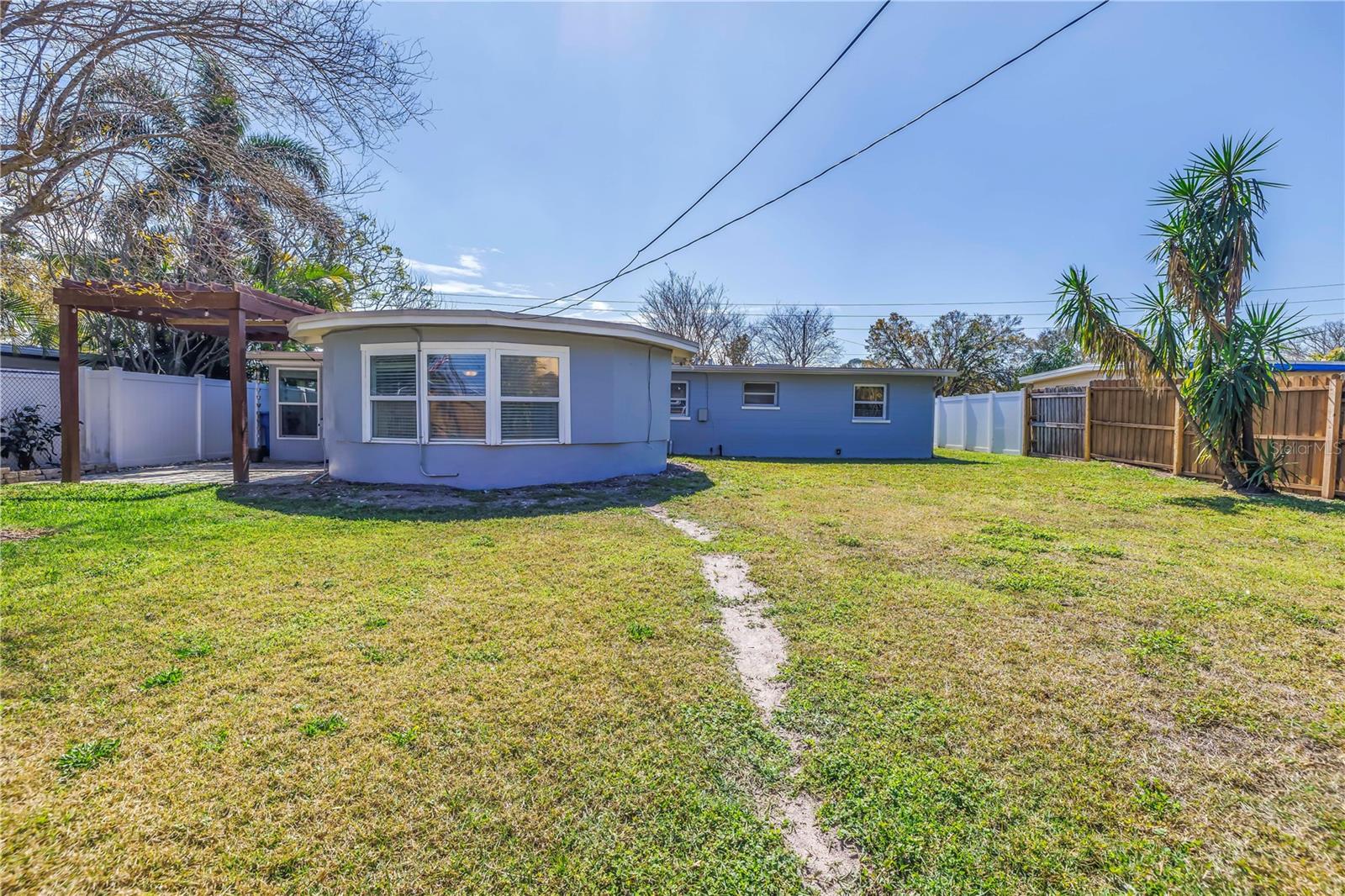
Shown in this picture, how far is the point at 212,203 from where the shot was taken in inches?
225

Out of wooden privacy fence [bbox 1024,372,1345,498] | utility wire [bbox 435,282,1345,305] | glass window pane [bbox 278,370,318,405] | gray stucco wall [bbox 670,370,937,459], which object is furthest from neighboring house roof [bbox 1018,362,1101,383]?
glass window pane [bbox 278,370,318,405]

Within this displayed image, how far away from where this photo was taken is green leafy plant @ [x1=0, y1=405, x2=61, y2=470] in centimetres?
Answer: 888

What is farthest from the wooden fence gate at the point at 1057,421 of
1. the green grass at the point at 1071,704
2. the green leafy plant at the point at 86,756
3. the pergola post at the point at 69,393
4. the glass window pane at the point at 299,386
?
the pergola post at the point at 69,393

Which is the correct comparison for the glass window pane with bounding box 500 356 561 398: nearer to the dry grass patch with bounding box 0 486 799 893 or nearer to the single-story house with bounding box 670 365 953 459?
the dry grass patch with bounding box 0 486 799 893

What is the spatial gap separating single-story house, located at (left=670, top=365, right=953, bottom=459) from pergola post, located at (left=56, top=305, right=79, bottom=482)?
424 inches

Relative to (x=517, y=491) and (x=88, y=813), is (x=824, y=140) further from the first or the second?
(x=88, y=813)

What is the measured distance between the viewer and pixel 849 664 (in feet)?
9.48

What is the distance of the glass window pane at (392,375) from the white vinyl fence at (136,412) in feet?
10.1

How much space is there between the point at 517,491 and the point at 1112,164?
11762 mm

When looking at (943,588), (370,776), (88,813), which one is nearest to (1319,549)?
(943,588)

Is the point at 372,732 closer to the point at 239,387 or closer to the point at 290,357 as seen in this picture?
the point at 239,387

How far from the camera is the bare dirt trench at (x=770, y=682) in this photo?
170 cm

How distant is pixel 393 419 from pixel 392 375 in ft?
2.04

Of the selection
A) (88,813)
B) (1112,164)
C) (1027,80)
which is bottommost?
(88,813)
